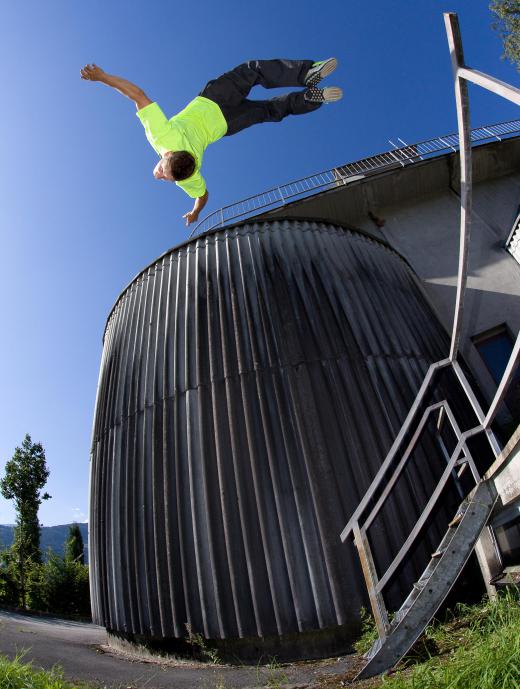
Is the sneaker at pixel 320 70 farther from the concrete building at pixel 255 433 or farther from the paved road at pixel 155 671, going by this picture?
the paved road at pixel 155 671

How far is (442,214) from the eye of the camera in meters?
12.5

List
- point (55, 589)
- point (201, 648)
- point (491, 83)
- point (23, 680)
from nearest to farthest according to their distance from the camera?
point (491, 83) → point (23, 680) → point (201, 648) → point (55, 589)

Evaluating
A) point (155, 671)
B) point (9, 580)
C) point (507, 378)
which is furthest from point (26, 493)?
point (507, 378)

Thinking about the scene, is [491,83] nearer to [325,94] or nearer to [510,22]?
[325,94]

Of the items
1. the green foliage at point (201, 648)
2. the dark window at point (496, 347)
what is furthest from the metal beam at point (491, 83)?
the dark window at point (496, 347)

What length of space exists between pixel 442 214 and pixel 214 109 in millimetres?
9661

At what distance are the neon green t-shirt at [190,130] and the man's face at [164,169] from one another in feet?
0.49

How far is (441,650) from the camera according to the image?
3020 millimetres

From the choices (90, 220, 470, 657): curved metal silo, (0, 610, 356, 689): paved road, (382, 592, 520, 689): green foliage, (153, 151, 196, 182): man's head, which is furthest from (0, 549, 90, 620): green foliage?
(153, 151, 196, 182): man's head

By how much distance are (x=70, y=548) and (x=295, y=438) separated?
32100 millimetres

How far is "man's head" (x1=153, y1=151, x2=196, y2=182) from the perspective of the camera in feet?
15.1

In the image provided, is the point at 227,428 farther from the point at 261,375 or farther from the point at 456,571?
the point at 456,571

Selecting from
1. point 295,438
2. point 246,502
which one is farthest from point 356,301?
point 246,502

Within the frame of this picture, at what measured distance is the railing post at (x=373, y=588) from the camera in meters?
3.30
